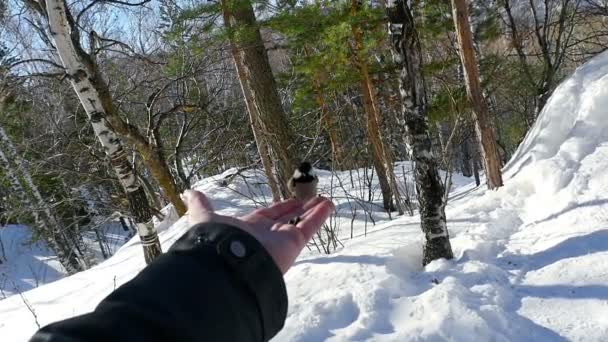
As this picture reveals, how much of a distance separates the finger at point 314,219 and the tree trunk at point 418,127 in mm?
1997

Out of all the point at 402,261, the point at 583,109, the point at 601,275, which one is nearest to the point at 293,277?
the point at 402,261

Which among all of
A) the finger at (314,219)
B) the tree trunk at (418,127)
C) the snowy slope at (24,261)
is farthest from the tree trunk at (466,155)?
the finger at (314,219)

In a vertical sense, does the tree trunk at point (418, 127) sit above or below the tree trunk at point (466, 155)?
above

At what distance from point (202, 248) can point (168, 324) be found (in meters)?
0.25

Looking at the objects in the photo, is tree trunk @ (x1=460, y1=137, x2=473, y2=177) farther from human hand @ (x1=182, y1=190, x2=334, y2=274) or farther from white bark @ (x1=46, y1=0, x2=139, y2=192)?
human hand @ (x1=182, y1=190, x2=334, y2=274)

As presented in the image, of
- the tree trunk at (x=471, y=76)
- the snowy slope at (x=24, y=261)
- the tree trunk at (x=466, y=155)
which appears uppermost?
the tree trunk at (x=471, y=76)

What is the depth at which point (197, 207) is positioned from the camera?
4.65 feet

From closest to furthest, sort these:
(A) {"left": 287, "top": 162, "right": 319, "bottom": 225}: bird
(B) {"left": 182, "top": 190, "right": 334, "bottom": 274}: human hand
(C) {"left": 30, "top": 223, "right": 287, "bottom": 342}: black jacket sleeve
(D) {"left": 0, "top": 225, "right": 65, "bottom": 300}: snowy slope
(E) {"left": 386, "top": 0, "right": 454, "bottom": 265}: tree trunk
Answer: (C) {"left": 30, "top": 223, "right": 287, "bottom": 342}: black jacket sleeve
(B) {"left": 182, "top": 190, "right": 334, "bottom": 274}: human hand
(A) {"left": 287, "top": 162, "right": 319, "bottom": 225}: bird
(E) {"left": 386, "top": 0, "right": 454, "bottom": 265}: tree trunk
(D) {"left": 0, "top": 225, "right": 65, "bottom": 300}: snowy slope

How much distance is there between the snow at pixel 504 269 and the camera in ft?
8.86

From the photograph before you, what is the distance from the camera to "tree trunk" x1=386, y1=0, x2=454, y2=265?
3.46 m

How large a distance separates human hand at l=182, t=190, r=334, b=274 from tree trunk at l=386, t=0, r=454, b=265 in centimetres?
197

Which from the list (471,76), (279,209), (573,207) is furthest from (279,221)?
(471,76)

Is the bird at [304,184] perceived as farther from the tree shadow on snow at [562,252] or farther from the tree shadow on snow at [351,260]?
the tree shadow on snow at [562,252]

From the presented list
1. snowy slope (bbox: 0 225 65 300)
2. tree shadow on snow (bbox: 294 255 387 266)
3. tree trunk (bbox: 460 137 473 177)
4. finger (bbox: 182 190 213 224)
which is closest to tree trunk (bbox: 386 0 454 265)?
tree shadow on snow (bbox: 294 255 387 266)
